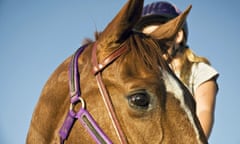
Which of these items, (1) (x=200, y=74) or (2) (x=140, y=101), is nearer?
(2) (x=140, y=101)

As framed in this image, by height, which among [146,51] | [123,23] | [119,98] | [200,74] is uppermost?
[123,23]

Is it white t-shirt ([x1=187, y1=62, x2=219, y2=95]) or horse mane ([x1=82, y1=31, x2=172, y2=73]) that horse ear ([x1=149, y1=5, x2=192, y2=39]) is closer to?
horse mane ([x1=82, y1=31, x2=172, y2=73])

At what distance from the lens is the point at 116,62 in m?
2.28

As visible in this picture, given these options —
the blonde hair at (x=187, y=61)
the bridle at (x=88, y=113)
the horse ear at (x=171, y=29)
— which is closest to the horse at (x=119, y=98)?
the bridle at (x=88, y=113)

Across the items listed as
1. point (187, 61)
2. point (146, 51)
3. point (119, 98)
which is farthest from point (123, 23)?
point (187, 61)

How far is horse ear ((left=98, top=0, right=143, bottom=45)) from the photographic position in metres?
2.11

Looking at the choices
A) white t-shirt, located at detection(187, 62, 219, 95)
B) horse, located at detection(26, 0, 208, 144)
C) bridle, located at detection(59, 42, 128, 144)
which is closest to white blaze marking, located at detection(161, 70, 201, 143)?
horse, located at detection(26, 0, 208, 144)

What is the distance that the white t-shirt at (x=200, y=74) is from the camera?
3219mm

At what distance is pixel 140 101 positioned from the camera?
6.82 feet


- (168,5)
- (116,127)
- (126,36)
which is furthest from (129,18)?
(168,5)

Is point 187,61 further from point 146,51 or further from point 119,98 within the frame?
point 119,98

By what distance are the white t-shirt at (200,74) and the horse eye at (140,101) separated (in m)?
1.35

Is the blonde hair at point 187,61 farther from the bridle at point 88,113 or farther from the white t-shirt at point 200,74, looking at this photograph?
the bridle at point 88,113

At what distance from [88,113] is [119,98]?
253 millimetres
